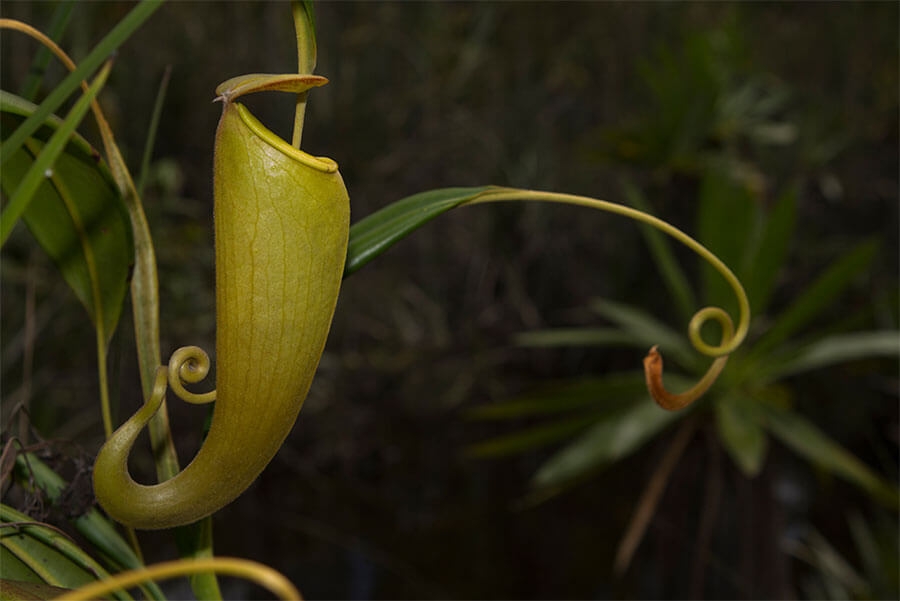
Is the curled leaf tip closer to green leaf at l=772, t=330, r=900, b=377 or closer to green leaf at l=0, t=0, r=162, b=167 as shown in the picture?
green leaf at l=0, t=0, r=162, b=167

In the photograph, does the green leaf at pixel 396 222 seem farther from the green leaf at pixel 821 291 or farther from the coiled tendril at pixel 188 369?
the green leaf at pixel 821 291

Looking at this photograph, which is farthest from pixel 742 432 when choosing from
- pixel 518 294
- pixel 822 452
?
pixel 518 294

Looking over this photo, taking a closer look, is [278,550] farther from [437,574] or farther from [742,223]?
[742,223]

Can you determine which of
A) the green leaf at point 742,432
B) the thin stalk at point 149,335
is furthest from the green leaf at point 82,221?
the green leaf at point 742,432

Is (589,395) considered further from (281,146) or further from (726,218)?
(281,146)

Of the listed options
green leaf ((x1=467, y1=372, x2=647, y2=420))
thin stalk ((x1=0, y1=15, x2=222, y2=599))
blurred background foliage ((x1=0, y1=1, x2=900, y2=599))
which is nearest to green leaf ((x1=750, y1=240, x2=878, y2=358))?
blurred background foliage ((x1=0, y1=1, x2=900, y2=599))

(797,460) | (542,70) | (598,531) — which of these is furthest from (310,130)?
(797,460)

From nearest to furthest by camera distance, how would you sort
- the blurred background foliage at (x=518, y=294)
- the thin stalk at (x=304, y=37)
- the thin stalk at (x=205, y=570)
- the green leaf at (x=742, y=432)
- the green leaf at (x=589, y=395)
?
the thin stalk at (x=205, y=570)
the thin stalk at (x=304, y=37)
the green leaf at (x=742, y=432)
the green leaf at (x=589, y=395)
the blurred background foliage at (x=518, y=294)

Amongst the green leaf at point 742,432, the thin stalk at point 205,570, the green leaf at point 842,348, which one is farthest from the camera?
the green leaf at point 842,348
